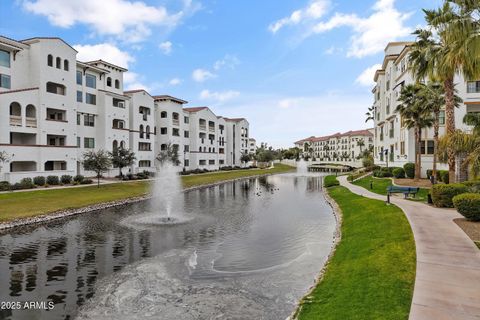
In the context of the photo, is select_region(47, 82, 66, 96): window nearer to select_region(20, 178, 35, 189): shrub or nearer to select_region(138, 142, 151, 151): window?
select_region(20, 178, 35, 189): shrub

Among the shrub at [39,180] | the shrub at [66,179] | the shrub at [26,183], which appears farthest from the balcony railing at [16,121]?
the shrub at [66,179]

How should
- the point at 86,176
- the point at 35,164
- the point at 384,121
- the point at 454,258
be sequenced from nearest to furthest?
the point at 454,258 → the point at 35,164 → the point at 86,176 → the point at 384,121

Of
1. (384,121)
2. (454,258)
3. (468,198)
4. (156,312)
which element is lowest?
(156,312)

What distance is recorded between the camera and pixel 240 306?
10688 mm

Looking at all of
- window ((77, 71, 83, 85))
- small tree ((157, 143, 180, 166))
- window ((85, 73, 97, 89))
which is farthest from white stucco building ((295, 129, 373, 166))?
window ((77, 71, 83, 85))

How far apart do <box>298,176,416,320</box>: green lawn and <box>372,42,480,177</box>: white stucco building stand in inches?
905

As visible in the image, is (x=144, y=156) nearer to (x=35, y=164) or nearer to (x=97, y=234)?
(x=35, y=164)

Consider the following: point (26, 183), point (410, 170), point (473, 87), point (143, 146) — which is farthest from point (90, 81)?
point (473, 87)

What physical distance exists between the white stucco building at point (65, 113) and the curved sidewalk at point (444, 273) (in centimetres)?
4196

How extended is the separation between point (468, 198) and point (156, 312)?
16114 mm

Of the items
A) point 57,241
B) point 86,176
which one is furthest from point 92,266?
point 86,176

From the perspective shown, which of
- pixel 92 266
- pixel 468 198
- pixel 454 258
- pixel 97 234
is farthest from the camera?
pixel 97 234

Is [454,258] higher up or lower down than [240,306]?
higher up

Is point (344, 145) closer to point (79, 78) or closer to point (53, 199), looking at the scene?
point (79, 78)
